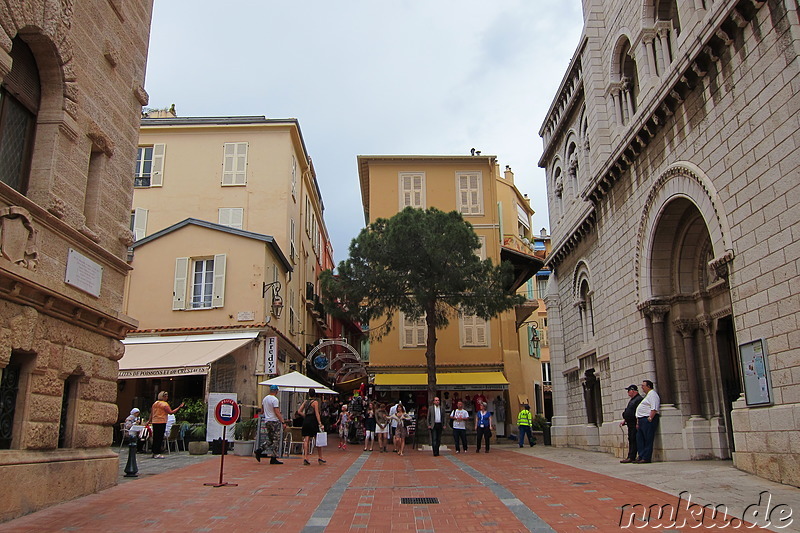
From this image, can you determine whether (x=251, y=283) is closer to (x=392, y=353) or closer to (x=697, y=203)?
(x=392, y=353)

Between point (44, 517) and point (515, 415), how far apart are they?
27.9 m

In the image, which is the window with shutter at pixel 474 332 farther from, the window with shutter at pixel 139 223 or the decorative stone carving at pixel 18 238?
the decorative stone carving at pixel 18 238

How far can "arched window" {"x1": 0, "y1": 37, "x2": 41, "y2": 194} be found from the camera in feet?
26.0

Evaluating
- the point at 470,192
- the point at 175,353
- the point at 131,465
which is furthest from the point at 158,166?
the point at 131,465

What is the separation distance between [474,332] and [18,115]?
81.6 ft

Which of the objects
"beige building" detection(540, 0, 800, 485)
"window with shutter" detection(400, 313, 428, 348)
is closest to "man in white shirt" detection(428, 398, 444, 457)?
"beige building" detection(540, 0, 800, 485)

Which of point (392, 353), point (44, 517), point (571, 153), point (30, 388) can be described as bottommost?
point (44, 517)

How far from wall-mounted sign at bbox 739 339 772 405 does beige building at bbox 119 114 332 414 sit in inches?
527

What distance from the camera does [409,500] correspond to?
347 inches

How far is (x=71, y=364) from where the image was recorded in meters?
8.62

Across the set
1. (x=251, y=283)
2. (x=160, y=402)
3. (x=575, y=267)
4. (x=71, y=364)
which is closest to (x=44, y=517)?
(x=71, y=364)

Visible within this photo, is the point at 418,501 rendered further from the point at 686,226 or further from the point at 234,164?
the point at 234,164

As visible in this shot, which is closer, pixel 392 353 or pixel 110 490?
pixel 110 490

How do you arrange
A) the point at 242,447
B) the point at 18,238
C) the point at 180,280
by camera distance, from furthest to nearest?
the point at 180,280 → the point at 242,447 → the point at 18,238
